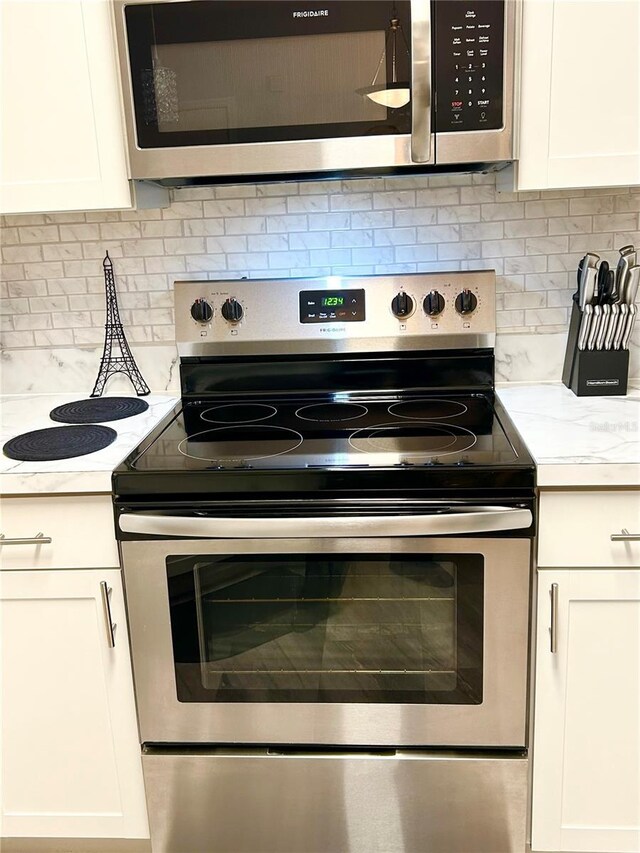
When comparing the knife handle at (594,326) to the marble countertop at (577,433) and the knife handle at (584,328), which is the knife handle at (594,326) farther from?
the marble countertop at (577,433)

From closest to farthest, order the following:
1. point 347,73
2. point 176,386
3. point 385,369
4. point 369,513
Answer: point 369,513, point 347,73, point 385,369, point 176,386

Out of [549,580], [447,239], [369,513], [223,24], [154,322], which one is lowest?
[549,580]

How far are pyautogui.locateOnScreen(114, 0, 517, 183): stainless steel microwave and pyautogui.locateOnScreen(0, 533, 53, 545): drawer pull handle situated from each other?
32.5 inches

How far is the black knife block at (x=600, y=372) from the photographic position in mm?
1714

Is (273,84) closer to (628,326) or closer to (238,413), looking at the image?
(238,413)

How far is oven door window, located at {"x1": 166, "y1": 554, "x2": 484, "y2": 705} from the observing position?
1.41m

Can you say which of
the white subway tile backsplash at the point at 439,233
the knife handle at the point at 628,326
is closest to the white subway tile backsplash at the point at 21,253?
the white subway tile backsplash at the point at 439,233

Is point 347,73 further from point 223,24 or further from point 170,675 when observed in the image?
point 170,675

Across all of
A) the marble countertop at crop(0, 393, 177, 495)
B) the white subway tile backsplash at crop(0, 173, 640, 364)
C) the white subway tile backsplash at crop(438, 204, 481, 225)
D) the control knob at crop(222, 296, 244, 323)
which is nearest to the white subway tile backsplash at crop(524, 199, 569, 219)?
the white subway tile backsplash at crop(0, 173, 640, 364)

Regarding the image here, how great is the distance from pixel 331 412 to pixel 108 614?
0.69 metres

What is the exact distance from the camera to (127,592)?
146 cm

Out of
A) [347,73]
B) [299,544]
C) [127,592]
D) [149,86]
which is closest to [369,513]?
[299,544]

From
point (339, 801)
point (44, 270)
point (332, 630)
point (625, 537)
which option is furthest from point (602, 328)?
point (44, 270)

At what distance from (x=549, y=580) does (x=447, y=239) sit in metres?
0.92
